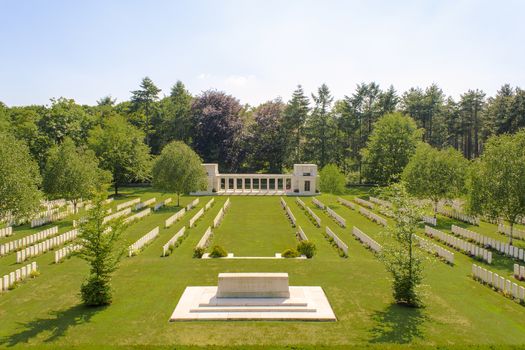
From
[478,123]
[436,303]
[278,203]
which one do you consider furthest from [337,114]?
[436,303]

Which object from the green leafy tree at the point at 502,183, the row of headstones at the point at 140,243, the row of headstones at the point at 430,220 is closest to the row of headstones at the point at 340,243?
the green leafy tree at the point at 502,183

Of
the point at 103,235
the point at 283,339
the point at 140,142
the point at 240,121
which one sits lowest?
the point at 283,339

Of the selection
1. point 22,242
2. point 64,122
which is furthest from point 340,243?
point 64,122

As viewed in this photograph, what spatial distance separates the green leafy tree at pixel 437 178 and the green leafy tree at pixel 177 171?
29088 mm

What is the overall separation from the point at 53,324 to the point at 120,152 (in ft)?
A: 182

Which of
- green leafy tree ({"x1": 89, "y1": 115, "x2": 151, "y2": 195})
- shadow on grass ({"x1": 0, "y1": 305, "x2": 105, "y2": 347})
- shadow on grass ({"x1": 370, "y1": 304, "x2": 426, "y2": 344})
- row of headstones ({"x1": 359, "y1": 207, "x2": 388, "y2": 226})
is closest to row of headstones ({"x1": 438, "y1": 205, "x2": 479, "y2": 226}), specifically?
row of headstones ({"x1": 359, "y1": 207, "x2": 388, "y2": 226})

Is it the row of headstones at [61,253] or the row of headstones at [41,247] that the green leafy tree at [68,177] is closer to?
the row of headstones at [41,247]

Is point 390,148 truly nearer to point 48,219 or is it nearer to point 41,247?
point 48,219

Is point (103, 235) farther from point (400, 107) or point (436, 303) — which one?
point (400, 107)

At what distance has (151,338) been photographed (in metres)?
17.1

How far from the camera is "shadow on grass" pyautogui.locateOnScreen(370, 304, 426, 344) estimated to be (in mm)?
17125

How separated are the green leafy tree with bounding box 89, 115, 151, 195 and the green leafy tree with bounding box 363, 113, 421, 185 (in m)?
A: 40.6

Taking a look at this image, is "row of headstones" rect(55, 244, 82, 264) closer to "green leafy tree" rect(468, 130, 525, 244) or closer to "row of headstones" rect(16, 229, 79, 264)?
"row of headstones" rect(16, 229, 79, 264)

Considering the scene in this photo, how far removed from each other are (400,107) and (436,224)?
61.9 m
